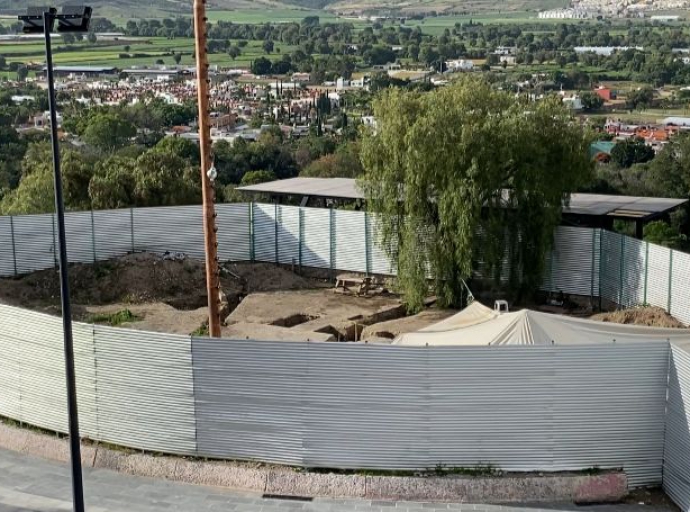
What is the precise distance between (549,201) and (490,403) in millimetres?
11703

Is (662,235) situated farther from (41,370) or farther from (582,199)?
(41,370)

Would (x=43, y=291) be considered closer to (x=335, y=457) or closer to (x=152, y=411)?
(x=152, y=411)

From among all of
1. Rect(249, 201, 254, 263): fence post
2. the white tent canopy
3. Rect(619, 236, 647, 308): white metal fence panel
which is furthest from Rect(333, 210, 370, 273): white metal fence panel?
the white tent canopy

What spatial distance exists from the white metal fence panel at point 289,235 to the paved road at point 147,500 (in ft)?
48.8

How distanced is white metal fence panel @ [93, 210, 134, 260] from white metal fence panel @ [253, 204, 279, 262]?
144 inches

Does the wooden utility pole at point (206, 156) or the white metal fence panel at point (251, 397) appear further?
the wooden utility pole at point (206, 156)

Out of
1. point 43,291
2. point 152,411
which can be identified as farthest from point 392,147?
point 152,411

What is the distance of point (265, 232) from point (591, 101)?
3795 inches

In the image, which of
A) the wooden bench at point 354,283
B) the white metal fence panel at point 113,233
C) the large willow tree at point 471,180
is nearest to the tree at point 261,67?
the white metal fence panel at point 113,233

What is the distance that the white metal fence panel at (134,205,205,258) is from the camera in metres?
30.1

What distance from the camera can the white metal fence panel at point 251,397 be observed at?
1484 centimetres

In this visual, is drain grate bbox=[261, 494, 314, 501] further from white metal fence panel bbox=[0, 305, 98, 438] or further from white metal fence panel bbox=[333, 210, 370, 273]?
white metal fence panel bbox=[333, 210, 370, 273]

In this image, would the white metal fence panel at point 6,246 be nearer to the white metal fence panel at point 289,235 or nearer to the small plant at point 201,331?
the small plant at point 201,331

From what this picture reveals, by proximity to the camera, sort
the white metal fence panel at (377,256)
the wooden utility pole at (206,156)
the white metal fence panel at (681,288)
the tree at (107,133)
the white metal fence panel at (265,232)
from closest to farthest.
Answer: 1. the wooden utility pole at (206,156)
2. the white metal fence panel at (681,288)
3. the white metal fence panel at (377,256)
4. the white metal fence panel at (265,232)
5. the tree at (107,133)
